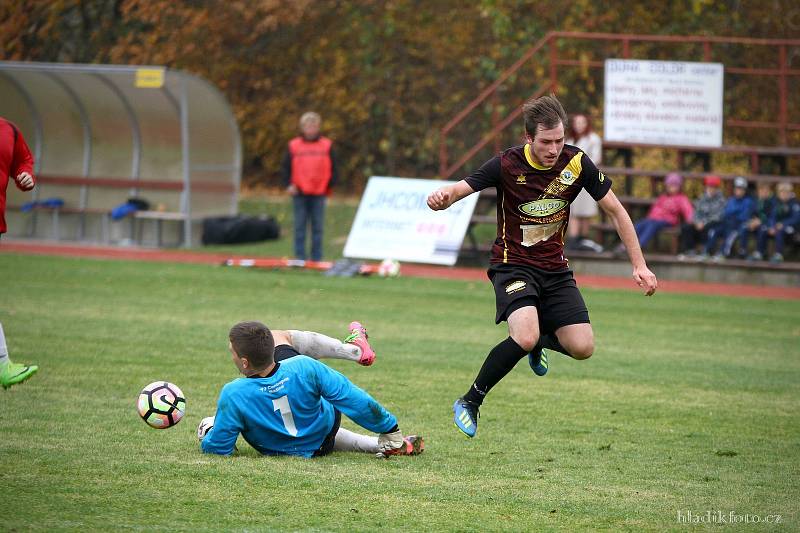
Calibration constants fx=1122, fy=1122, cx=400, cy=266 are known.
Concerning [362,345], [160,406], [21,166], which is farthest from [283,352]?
[21,166]

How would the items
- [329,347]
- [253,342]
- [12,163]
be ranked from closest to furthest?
1. [253,342]
2. [329,347]
3. [12,163]

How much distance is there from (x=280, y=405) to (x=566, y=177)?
7.25 ft

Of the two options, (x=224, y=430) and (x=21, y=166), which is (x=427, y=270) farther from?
(x=224, y=430)

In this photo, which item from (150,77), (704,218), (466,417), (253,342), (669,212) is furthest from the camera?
(150,77)

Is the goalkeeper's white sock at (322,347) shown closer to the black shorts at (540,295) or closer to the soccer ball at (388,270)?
the black shorts at (540,295)

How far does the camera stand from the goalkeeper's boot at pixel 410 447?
647cm

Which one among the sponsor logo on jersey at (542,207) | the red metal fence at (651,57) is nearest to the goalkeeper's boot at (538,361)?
the sponsor logo on jersey at (542,207)

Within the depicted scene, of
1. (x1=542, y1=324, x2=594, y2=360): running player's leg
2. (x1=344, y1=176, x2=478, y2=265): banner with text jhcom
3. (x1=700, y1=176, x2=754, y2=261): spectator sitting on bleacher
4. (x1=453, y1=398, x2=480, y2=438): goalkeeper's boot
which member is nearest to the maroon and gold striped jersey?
(x1=542, y1=324, x2=594, y2=360): running player's leg

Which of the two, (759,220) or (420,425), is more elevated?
(420,425)

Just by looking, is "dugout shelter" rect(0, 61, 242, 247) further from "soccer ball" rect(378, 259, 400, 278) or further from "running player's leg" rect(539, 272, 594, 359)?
"running player's leg" rect(539, 272, 594, 359)

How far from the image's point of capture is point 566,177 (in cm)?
678

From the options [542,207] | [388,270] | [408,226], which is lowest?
[388,270]

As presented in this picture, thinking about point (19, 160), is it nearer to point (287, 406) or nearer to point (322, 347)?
point (322, 347)

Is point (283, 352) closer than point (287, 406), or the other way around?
point (287, 406)
